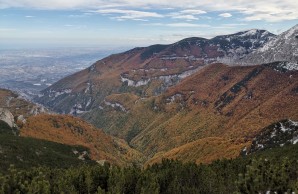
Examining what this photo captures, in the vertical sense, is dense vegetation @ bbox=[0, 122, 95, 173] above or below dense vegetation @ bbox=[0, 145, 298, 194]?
below

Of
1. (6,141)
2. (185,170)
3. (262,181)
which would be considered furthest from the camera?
(6,141)

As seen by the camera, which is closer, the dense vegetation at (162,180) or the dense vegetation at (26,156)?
the dense vegetation at (162,180)

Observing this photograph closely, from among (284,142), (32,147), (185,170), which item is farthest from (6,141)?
(284,142)

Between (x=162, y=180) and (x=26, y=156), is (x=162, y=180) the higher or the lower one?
the higher one

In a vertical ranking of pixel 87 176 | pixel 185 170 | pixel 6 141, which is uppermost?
pixel 87 176

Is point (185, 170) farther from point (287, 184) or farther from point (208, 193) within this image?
point (287, 184)

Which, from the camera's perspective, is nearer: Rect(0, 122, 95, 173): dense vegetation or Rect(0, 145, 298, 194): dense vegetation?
Rect(0, 145, 298, 194): dense vegetation

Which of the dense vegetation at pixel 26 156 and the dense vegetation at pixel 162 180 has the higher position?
the dense vegetation at pixel 162 180

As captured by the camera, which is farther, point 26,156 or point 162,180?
point 26,156
